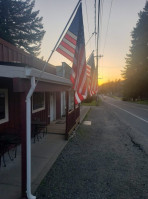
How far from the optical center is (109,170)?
4215 mm

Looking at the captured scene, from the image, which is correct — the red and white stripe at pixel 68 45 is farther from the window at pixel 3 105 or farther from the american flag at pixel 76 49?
the window at pixel 3 105

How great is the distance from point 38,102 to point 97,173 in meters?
4.71

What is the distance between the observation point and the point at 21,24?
25.9 m

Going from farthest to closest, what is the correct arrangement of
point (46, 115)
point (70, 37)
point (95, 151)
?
point (46, 115)
point (95, 151)
point (70, 37)

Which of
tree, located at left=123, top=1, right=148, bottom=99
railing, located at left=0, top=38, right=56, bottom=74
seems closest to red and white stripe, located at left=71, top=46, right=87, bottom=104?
railing, located at left=0, top=38, right=56, bottom=74

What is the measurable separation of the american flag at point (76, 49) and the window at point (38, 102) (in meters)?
3.72

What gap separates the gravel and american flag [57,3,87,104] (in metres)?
1.96

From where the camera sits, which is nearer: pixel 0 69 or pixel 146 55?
pixel 0 69

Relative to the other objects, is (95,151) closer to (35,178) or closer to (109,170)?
(109,170)

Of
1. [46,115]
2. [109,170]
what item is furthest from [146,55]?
[109,170]

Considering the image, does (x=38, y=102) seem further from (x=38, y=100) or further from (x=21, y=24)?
(x=21, y=24)

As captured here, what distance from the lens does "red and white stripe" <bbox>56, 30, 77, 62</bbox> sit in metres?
3.43

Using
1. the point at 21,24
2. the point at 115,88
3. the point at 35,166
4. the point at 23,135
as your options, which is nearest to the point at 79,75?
the point at 23,135

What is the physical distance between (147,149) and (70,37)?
16.5 ft
